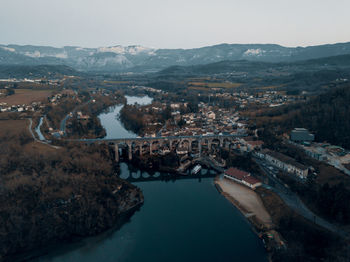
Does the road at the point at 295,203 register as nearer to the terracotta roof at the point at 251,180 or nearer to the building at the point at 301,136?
the terracotta roof at the point at 251,180

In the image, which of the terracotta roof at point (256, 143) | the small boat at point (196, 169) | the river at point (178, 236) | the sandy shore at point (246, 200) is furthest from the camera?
the terracotta roof at point (256, 143)

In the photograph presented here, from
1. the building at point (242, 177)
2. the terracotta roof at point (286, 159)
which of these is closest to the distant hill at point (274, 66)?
the terracotta roof at point (286, 159)

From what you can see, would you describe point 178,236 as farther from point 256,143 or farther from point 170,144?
point 256,143

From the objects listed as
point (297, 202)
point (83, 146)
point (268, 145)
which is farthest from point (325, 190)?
point (83, 146)

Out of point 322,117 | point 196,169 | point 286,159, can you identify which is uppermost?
point 322,117

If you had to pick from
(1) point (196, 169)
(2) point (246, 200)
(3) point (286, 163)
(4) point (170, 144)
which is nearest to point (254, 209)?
(2) point (246, 200)
